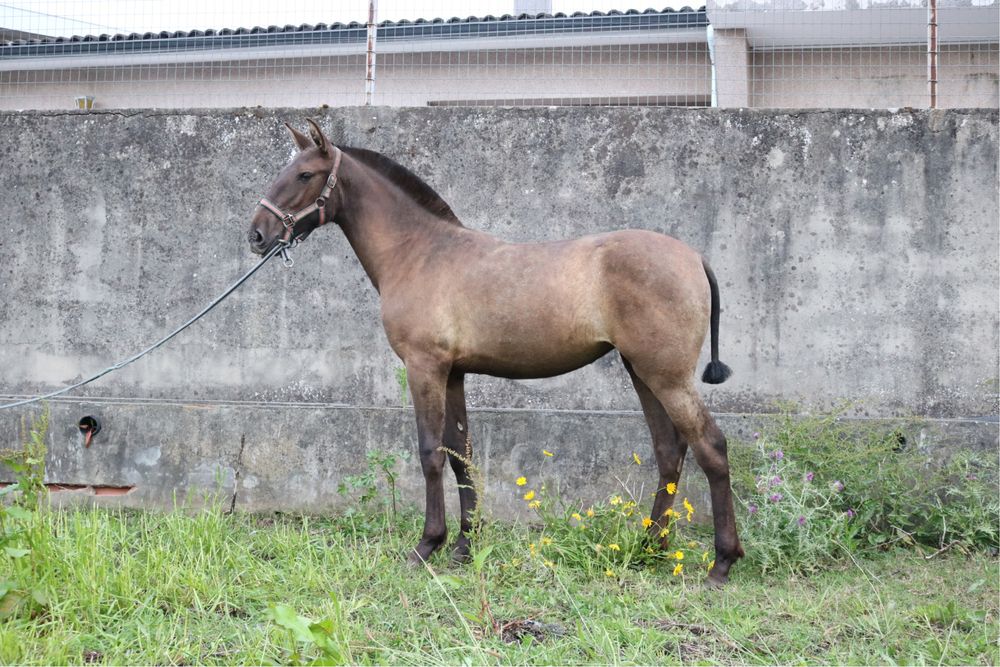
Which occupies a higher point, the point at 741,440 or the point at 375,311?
the point at 375,311

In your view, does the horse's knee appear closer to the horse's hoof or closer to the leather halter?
the horse's hoof

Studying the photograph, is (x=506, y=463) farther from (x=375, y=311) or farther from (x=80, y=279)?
(x=80, y=279)

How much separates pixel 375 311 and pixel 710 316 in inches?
91.4

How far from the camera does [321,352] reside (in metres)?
6.16

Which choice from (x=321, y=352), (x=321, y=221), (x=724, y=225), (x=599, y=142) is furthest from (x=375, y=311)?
(x=724, y=225)

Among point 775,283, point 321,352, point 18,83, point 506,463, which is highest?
point 18,83

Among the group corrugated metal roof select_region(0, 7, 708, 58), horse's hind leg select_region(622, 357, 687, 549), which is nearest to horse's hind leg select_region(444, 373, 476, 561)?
horse's hind leg select_region(622, 357, 687, 549)

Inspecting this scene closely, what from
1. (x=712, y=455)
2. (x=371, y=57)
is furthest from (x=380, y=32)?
(x=712, y=455)

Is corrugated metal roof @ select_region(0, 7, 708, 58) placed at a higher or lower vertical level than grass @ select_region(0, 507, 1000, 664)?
higher

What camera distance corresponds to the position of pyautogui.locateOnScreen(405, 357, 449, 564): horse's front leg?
471 cm

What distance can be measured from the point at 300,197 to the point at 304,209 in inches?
2.5

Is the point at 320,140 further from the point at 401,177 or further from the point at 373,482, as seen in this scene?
the point at 373,482

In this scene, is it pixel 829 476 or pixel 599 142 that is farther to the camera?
pixel 599 142

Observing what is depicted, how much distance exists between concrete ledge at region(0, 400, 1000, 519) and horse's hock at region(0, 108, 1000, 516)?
0.05 feet
